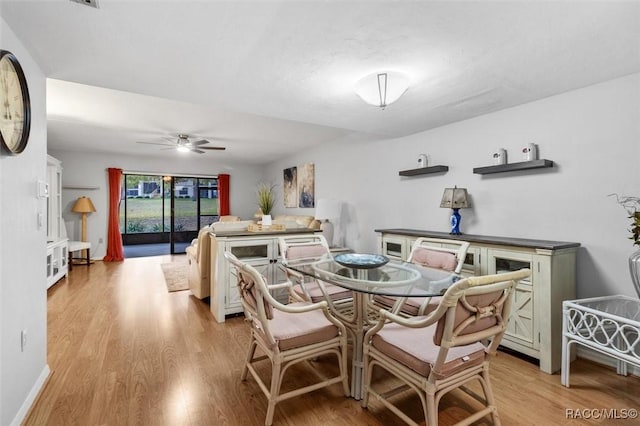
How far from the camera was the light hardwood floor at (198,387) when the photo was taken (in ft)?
5.80

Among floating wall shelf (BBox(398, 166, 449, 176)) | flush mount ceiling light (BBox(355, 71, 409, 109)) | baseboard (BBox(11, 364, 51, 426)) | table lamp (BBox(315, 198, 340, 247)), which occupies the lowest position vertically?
baseboard (BBox(11, 364, 51, 426))

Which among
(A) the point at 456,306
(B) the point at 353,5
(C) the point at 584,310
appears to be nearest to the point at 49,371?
(A) the point at 456,306

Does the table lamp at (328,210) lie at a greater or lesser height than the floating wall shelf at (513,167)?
lesser

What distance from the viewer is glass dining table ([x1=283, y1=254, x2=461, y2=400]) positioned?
71.2 inches

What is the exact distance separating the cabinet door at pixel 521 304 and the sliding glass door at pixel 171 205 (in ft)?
24.5

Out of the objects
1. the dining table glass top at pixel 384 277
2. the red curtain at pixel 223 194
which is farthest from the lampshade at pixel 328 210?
the red curtain at pixel 223 194

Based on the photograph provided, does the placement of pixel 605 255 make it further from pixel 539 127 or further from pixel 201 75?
pixel 201 75

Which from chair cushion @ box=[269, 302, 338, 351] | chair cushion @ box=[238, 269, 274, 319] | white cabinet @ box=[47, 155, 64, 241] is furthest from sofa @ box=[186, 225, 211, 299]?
white cabinet @ box=[47, 155, 64, 241]

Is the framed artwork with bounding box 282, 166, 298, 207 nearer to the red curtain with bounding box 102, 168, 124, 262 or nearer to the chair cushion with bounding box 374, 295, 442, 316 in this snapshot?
the red curtain with bounding box 102, 168, 124, 262

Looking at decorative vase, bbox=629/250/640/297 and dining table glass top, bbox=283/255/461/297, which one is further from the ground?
decorative vase, bbox=629/250/640/297

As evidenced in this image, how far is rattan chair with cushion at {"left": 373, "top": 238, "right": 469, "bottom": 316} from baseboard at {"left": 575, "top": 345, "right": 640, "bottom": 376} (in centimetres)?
124

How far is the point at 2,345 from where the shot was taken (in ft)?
4.93

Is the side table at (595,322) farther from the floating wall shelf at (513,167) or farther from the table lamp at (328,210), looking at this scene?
the table lamp at (328,210)

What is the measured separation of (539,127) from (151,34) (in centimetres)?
314
